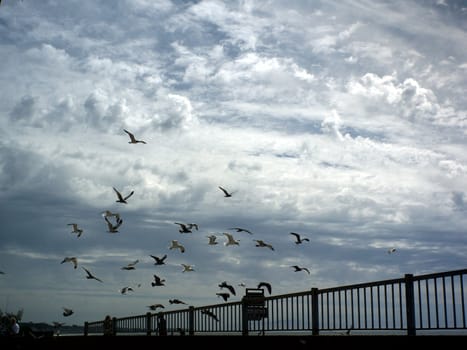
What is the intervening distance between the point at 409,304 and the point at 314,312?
3.35 meters

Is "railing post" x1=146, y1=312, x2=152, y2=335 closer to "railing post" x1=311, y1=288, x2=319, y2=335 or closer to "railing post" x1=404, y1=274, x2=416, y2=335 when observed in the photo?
"railing post" x1=311, y1=288, x2=319, y2=335

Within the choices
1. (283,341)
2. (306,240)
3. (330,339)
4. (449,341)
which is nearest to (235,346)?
(283,341)

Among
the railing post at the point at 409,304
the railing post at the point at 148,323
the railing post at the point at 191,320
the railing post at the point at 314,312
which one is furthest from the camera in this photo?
the railing post at the point at 148,323

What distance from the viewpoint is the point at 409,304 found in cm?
1316

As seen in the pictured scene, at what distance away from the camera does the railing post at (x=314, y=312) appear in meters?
15.7

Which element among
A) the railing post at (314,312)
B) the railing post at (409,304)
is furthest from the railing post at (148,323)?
the railing post at (409,304)

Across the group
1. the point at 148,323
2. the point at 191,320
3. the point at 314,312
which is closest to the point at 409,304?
the point at 314,312

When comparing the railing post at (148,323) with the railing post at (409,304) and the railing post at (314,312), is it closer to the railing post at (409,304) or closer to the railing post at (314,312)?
the railing post at (314,312)

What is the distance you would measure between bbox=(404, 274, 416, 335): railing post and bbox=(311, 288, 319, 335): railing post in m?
3.01

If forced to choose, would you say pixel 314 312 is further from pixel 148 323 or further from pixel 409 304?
pixel 148 323

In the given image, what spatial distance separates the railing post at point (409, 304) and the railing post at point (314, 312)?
3.01 meters

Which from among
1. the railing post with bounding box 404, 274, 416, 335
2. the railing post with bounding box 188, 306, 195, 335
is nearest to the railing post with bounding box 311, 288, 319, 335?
the railing post with bounding box 404, 274, 416, 335

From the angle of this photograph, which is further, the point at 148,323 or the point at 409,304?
the point at 148,323

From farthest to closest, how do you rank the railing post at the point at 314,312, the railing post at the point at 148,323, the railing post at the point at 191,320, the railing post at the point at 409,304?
the railing post at the point at 148,323
the railing post at the point at 191,320
the railing post at the point at 314,312
the railing post at the point at 409,304
